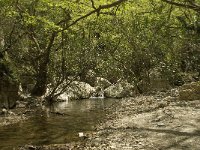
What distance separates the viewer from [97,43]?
1272 inches

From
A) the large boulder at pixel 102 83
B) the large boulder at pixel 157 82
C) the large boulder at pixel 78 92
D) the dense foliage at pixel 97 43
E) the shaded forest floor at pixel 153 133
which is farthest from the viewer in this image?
the large boulder at pixel 102 83

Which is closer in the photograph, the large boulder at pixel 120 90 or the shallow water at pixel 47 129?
the shallow water at pixel 47 129

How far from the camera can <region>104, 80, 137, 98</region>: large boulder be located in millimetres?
33916

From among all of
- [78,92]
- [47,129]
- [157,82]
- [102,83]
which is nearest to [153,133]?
[47,129]

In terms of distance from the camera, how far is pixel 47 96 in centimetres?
2752

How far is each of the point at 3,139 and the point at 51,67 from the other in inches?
513

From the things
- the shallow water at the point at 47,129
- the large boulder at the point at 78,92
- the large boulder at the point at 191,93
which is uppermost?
the large boulder at the point at 78,92

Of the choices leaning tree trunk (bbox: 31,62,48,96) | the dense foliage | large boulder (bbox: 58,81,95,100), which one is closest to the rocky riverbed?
the dense foliage

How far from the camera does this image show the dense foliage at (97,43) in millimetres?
25297

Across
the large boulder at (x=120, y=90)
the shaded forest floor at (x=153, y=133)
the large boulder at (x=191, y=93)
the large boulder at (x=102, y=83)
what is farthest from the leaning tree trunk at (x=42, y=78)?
the shaded forest floor at (x=153, y=133)

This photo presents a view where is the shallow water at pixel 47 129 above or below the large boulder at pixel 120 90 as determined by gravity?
below

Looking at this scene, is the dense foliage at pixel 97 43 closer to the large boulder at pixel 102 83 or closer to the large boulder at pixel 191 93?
the large boulder at pixel 102 83

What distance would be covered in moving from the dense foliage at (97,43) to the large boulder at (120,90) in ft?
5.12

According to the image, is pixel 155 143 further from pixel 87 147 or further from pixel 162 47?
pixel 162 47
